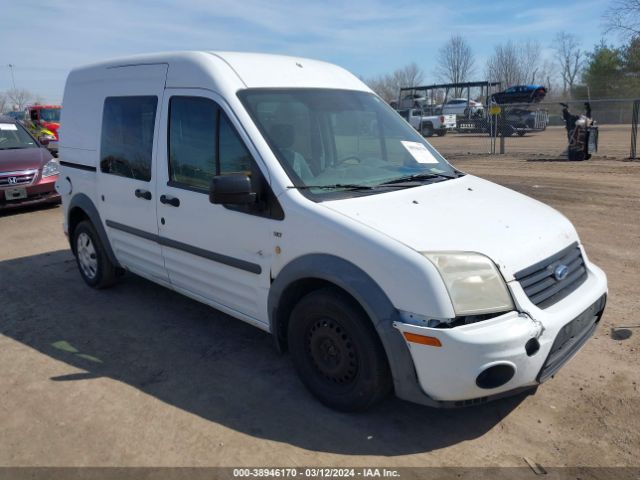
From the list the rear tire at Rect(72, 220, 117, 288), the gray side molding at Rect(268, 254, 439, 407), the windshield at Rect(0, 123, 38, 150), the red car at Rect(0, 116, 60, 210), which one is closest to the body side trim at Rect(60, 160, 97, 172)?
the rear tire at Rect(72, 220, 117, 288)

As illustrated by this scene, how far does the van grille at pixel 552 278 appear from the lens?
296 centimetres

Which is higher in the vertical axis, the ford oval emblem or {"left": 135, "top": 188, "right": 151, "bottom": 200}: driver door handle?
{"left": 135, "top": 188, "right": 151, "bottom": 200}: driver door handle

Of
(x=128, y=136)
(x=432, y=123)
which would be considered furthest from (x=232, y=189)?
(x=432, y=123)

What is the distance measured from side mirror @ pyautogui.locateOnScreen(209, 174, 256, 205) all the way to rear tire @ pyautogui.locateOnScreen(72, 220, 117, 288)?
2.53 meters

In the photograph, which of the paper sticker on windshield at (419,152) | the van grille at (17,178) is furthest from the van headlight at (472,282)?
the van grille at (17,178)

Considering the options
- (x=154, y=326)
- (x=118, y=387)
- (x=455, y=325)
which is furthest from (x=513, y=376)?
(x=154, y=326)

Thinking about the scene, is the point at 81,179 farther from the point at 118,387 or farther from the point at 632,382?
the point at 632,382

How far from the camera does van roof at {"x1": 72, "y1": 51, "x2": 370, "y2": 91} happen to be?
3.84m

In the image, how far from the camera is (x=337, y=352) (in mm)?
3236

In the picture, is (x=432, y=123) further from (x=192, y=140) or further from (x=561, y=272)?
(x=561, y=272)

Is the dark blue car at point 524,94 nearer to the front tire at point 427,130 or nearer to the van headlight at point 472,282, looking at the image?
the front tire at point 427,130

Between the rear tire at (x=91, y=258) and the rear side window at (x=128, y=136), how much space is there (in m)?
0.80

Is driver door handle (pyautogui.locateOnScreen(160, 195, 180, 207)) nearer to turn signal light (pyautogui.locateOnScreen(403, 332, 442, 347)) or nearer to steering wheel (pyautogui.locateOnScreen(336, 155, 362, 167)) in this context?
steering wheel (pyautogui.locateOnScreen(336, 155, 362, 167))

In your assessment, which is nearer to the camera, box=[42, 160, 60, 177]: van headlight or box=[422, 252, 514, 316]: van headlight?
box=[422, 252, 514, 316]: van headlight
